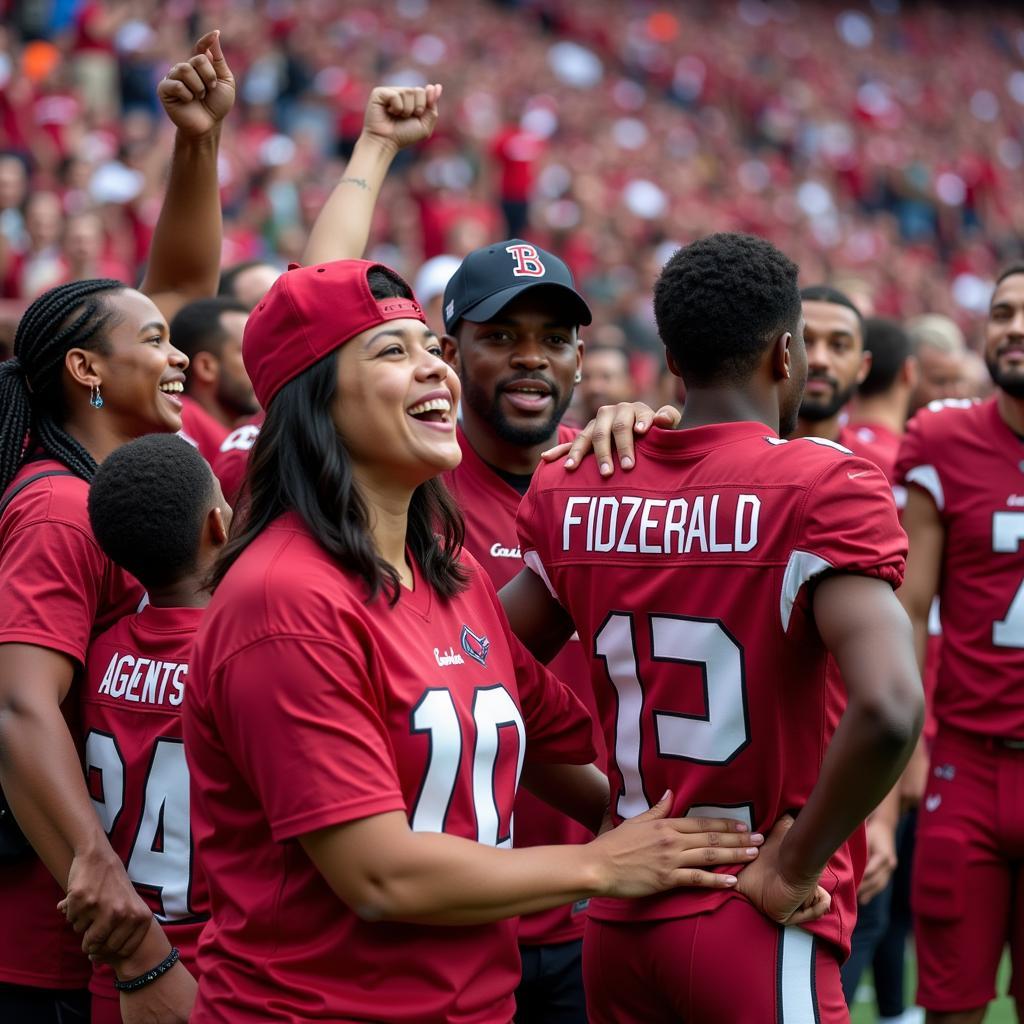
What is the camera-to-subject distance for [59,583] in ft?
9.93

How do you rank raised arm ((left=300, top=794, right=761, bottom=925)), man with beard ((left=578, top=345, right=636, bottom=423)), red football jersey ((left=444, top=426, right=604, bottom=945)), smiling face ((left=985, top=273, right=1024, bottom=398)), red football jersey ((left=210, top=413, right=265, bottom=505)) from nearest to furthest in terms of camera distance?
raised arm ((left=300, top=794, right=761, bottom=925)), red football jersey ((left=444, top=426, right=604, bottom=945)), red football jersey ((left=210, top=413, right=265, bottom=505)), smiling face ((left=985, top=273, right=1024, bottom=398)), man with beard ((left=578, top=345, right=636, bottom=423))

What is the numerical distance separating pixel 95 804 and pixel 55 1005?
500mm

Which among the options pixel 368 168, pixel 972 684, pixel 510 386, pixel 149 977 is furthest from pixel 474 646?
pixel 972 684

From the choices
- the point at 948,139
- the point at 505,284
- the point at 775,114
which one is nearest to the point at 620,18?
the point at 775,114

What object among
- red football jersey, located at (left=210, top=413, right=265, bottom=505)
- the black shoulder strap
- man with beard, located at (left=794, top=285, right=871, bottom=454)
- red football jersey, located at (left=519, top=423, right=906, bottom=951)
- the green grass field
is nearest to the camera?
red football jersey, located at (left=519, top=423, right=906, bottom=951)

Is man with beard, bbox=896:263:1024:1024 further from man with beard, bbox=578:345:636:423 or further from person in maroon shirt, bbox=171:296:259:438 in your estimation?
man with beard, bbox=578:345:636:423

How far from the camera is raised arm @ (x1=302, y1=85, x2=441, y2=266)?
3.98 meters

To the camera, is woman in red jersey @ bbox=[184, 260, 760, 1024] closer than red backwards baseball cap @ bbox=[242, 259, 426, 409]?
Yes

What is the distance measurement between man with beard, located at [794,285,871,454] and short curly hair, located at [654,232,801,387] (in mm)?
2329

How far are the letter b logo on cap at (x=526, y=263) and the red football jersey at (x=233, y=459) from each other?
972mm

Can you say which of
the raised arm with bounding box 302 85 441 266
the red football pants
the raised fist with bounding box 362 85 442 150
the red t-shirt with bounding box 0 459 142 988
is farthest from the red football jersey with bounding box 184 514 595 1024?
the raised fist with bounding box 362 85 442 150

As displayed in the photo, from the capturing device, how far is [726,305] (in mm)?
2742

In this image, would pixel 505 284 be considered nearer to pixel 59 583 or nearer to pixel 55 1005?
pixel 59 583

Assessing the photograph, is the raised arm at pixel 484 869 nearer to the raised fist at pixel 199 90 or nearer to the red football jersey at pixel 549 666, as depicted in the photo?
the red football jersey at pixel 549 666
